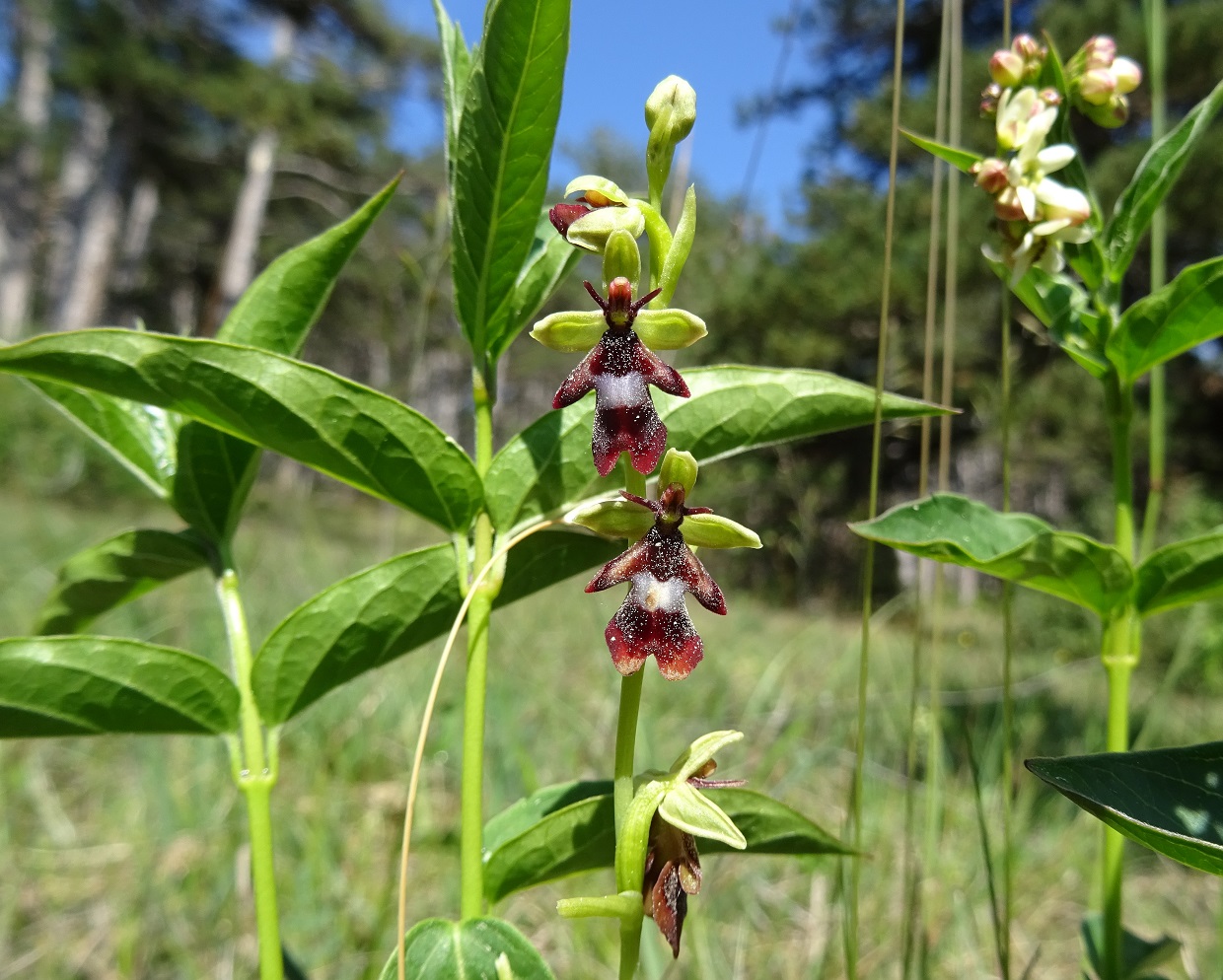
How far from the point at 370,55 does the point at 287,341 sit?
58.7ft

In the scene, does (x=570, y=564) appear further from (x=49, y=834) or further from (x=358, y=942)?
(x=49, y=834)

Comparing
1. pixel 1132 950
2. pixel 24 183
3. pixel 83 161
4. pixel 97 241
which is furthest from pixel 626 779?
pixel 24 183

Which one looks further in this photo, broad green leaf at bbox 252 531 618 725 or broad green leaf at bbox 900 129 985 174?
broad green leaf at bbox 900 129 985 174

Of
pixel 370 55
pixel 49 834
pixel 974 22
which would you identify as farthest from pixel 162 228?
pixel 49 834

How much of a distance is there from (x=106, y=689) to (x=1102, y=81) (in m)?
1.06

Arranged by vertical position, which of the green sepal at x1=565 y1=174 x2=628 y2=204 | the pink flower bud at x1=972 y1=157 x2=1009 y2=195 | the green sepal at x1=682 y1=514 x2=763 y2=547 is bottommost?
the green sepal at x1=682 y1=514 x2=763 y2=547

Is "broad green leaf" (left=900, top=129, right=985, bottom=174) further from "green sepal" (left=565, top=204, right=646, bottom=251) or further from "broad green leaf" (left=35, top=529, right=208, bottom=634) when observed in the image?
"broad green leaf" (left=35, top=529, right=208, bottom=634)

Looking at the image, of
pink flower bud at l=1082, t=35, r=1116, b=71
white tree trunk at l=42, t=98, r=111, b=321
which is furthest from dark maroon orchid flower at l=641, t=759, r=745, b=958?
white tree trunk at l=42, t=98, r=111, b=321

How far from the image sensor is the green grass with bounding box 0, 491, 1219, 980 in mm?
1447

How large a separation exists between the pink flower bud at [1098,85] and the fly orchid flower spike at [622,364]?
0.67 metres

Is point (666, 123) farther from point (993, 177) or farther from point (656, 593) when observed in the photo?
point (993, 177)

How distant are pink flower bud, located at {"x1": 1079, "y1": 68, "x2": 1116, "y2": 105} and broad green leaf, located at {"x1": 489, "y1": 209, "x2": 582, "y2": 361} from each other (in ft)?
1.94

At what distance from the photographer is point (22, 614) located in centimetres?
295

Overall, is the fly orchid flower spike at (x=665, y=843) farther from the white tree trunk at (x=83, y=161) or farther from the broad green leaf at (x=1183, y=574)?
the white tree trunk at (x=83, y=161)
